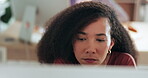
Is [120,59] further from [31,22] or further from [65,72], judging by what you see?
[31,22]

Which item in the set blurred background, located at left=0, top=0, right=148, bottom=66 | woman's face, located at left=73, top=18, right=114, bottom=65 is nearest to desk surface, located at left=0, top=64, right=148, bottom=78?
woman's face, located at left=73, top=18, right=114, bottom=65

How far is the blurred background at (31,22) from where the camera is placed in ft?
2.72

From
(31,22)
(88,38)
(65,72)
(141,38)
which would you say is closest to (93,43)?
(88,38)

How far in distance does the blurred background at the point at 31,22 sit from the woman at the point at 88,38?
20cm

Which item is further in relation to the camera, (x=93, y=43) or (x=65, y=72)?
(x=93, y=43)

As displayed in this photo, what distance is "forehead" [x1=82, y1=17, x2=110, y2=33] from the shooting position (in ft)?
1.60

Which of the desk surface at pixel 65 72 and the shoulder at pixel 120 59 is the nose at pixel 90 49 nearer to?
the shoulder at pixel 120 59

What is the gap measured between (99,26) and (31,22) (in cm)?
56

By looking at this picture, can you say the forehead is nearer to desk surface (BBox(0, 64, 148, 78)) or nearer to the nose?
the nose

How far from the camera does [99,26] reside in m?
0.50

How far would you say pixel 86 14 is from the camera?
20.0 inches

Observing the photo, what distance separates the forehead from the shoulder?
0.20 ft

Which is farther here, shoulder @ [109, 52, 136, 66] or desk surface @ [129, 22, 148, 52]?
desk surface @ [129, 22, 148, 52]

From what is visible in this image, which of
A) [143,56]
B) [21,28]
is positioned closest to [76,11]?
[143,56]
